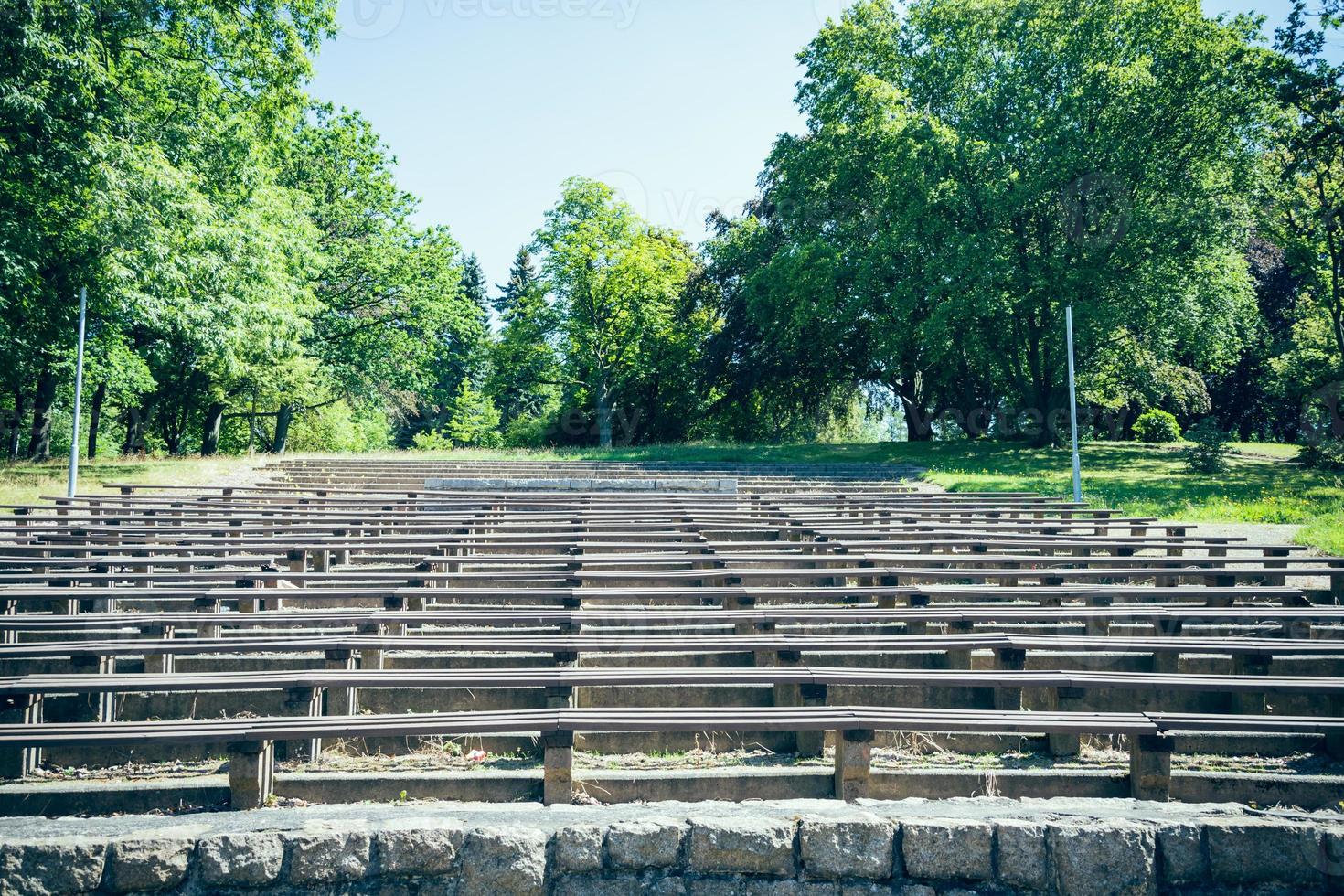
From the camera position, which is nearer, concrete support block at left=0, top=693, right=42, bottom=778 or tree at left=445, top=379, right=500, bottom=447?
concrete support block at left=0, top=693, right=42, bottom=778

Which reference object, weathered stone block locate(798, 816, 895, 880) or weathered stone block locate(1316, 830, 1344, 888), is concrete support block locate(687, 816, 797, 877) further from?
weathered stone block locate(1316, 830, 1344, 888)

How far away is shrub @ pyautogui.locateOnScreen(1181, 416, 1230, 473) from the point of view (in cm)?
2427

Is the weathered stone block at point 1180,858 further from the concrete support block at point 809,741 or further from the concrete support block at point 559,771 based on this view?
the concrete support block at point 559,771

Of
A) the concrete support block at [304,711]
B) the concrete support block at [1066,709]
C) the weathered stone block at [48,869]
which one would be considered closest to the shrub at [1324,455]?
the concrete support block at [1066,709]

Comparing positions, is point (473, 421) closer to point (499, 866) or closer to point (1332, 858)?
point (499, 866)

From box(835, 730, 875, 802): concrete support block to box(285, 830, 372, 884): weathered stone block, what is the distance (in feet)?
7.41

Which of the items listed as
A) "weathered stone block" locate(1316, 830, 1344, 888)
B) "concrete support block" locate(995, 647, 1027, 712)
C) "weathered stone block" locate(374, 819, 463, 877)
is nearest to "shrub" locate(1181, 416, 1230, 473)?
"concrete support block" locate(995, 647, 1027, 712)

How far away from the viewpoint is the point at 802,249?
31.7 meters

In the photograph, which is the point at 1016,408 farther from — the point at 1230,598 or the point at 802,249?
the point at 1230,598

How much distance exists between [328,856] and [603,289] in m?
38.9

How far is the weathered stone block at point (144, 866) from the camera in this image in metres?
3.53

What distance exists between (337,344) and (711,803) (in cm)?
3635

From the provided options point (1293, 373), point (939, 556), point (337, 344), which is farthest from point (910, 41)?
point (939, 556)

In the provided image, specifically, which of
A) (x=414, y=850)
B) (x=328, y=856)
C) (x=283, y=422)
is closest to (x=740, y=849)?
(x=414, y=850)
